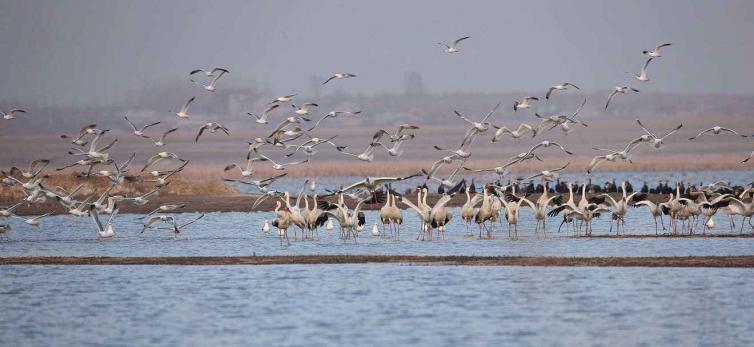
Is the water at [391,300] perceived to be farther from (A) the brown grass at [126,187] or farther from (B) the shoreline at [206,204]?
(A) the brown grass at [126,187]

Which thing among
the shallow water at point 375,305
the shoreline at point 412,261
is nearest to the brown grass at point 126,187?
the shoreline at point 412,261

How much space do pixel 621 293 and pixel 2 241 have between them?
18641 millimetres

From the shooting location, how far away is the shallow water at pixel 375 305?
1884 centimetres

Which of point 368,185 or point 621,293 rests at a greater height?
point 368,185


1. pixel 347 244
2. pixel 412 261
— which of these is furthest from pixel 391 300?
pixel 347 244

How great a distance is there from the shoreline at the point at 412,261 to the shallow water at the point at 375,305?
17 centimetres

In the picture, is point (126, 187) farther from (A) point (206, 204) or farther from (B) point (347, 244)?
(B) point (347, 244)

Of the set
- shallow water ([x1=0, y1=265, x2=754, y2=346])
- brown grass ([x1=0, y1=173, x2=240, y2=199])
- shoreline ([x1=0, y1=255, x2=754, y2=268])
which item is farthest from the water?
brown grass ([x1=0, y1=173, x2=240, y2=199])

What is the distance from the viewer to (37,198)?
35188 millimetres

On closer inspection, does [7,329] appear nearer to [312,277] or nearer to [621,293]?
[312,277]

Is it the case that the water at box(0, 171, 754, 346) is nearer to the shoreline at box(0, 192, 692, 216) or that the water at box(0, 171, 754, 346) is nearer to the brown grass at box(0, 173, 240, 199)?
the shoreline at box(0, 192, 692, 216)

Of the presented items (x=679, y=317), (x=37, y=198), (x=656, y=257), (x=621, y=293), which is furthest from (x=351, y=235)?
(x=679, y=317)

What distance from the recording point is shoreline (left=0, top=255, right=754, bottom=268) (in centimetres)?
2472

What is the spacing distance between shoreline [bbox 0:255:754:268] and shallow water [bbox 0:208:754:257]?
191cm
